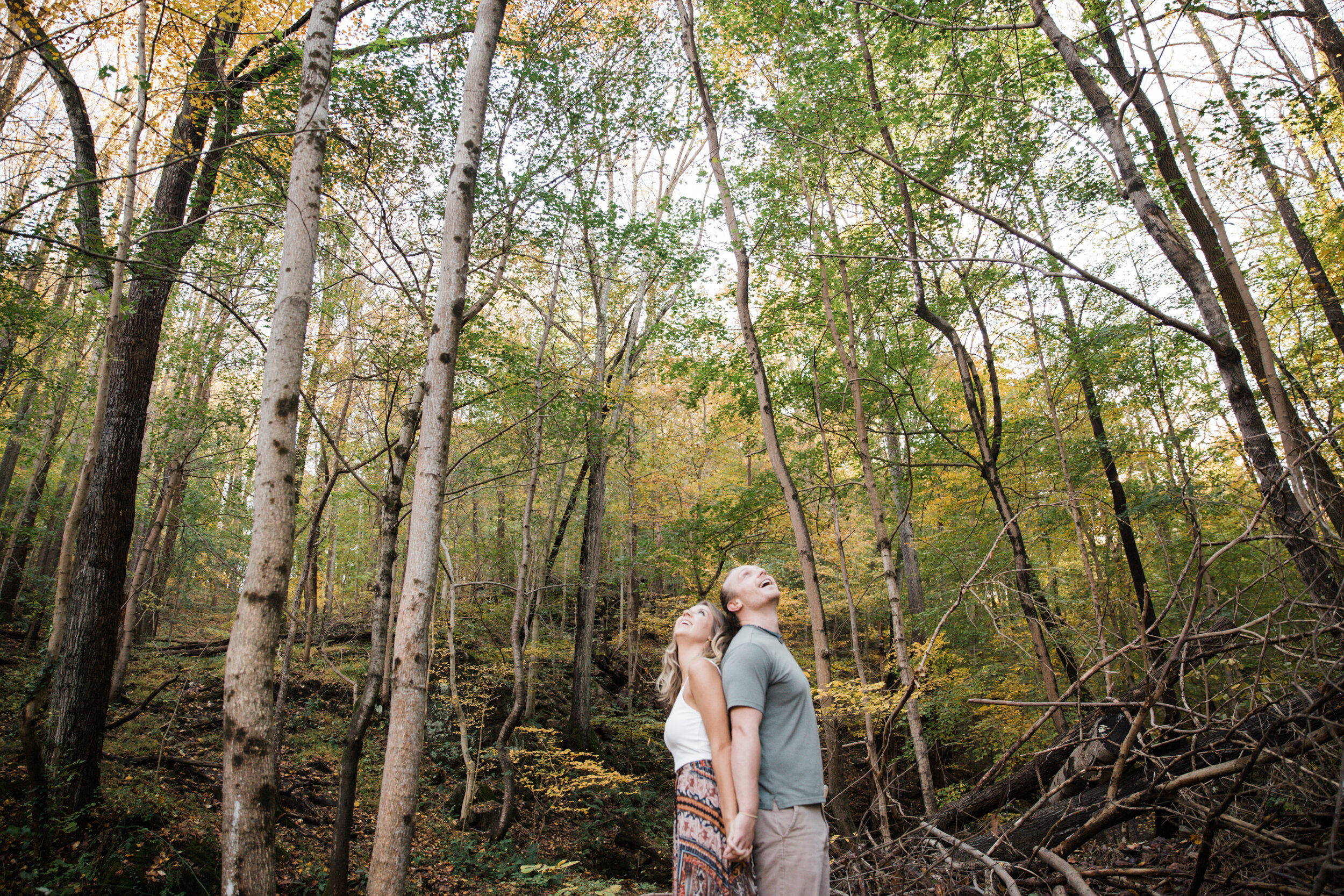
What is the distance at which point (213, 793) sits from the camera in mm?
6242

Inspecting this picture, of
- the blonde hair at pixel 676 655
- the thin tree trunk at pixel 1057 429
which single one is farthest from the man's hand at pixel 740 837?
the thin tree trunk at pixel 1057 429

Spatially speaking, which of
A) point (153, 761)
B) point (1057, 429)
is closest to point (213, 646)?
point (153, 761)

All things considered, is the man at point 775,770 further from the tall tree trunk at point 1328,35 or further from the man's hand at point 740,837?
the tall tree trunk at point 1328,35

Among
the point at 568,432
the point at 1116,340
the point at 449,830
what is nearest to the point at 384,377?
the point at 568,432

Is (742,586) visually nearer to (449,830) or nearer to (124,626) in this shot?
(449,830)

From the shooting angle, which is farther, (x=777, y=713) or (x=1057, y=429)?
(x=1057, y=429)

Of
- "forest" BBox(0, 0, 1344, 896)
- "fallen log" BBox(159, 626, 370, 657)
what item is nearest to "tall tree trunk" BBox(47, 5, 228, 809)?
"forest" BBox(0, 0, 1344, 896)

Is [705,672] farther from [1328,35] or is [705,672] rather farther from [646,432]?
[646,432]

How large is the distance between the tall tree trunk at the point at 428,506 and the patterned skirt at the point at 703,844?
7.11 feet

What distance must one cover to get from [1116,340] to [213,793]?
12.7 m

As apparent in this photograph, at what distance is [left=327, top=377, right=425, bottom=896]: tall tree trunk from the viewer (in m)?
4.68

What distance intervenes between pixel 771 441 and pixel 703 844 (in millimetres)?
4096

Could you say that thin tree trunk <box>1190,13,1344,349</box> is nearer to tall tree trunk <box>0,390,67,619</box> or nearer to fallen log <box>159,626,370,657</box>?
fallen log <box>159,626,370,657</box>

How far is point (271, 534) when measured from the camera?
11.3ft
